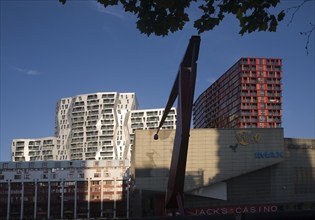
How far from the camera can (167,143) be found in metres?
93.6

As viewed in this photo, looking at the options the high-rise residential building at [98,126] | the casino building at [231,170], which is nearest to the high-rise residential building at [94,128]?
the high-rise residential building at [98,126]

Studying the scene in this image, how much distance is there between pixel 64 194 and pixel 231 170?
50472mm

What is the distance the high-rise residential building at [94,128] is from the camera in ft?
599

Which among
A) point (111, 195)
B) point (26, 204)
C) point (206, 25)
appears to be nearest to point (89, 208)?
point (111, 195)

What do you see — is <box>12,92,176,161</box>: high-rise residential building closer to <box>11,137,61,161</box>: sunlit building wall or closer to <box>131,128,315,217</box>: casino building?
<box>11,137,61,161</box>: sunlit building wall

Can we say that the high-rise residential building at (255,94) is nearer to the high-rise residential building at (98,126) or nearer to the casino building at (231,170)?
the casino building at (231,170)

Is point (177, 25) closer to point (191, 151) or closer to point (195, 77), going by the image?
point (195, 77)

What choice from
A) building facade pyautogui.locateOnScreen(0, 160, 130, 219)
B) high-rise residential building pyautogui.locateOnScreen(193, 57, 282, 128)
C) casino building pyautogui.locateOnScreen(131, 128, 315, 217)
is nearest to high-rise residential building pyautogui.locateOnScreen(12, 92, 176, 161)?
high-rise residential building pyautogui.locateOnScreen(193, 57, 282, 128)

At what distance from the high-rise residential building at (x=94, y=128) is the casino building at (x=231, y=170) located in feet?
281

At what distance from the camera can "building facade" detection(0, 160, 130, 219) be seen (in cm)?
11900

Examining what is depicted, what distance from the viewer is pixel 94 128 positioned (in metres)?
187

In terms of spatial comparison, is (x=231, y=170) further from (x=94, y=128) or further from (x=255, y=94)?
(x=94, y=128)

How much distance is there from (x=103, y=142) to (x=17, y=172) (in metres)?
60.9

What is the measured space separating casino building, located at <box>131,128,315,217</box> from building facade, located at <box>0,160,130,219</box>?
2661 cm
